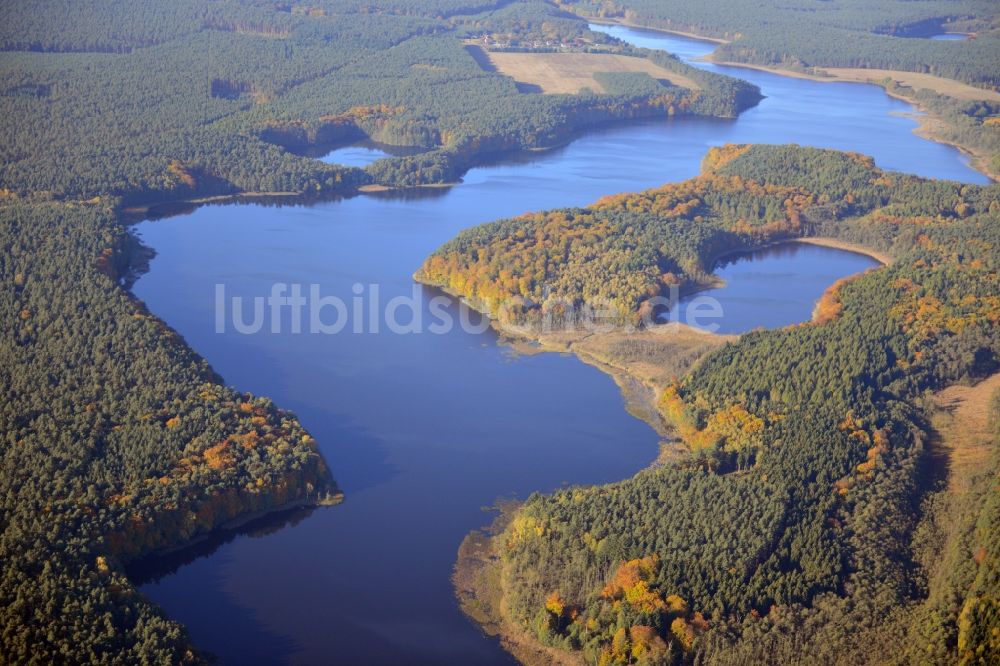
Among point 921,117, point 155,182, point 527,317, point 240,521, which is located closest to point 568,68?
point 921,117

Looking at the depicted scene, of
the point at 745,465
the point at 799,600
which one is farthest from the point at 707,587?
the point at 745,465

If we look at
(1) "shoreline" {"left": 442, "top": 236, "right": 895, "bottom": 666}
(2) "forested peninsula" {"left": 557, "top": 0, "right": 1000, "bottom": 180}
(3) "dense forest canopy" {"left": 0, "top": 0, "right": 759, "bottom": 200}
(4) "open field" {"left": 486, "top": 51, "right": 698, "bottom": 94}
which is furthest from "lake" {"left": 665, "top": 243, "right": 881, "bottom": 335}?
(4) "open field" {"left": 486, "top": 51, "right": 698, "bottom": 94}

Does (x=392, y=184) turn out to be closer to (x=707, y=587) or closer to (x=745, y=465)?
(x=745, y=465)

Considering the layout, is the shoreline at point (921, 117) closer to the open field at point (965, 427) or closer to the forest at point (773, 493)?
the forest at point (773, 493)

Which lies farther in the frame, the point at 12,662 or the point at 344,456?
the point at 344,456

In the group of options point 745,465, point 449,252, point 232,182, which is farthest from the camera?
point 232,182

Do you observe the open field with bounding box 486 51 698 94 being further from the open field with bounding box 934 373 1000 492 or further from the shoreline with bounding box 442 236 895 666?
the open field with bounding box 934 373 1000 492

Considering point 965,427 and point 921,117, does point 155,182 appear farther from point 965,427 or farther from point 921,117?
point 921,117
